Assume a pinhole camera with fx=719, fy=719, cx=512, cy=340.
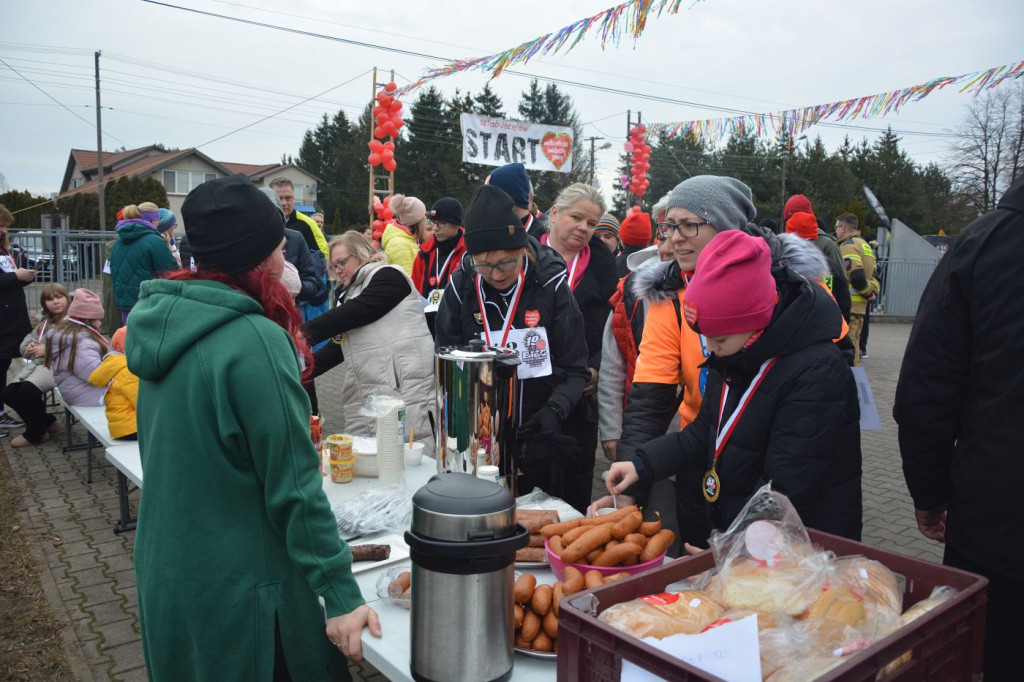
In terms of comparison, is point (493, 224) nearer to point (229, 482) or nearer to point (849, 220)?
point (229, 482)

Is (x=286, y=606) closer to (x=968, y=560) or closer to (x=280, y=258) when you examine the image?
(x=280, y=258)

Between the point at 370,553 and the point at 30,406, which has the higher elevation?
the point at 370,553

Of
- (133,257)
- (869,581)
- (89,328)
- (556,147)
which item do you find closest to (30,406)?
(89,328)

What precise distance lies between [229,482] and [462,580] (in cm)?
57

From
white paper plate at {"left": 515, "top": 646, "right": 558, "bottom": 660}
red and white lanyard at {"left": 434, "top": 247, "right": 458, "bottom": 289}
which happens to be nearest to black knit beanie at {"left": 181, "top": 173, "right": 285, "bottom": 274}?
white paper plate at {"left": 515, "top": 646, "right": 558, "bottom": 660}

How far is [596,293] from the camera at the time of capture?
4090mm

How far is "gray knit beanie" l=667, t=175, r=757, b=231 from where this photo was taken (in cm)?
248

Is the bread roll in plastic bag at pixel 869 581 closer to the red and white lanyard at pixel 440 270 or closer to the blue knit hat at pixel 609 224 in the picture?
the red and white lanyard at pixel 440 270

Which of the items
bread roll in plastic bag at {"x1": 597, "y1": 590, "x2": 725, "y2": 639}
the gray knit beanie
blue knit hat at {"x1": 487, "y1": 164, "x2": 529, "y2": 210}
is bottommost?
bread roll in plastic bag at {"x1": 597, "y1": 590, "x2": 725, "y2": 639}

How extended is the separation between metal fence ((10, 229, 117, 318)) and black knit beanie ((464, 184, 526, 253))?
11365mm

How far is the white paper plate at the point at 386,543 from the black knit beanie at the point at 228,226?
88 cm

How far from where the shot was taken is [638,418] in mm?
2711

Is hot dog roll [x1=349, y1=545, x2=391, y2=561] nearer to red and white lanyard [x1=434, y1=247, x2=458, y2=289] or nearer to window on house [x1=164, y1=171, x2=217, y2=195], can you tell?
red and white lanyard [x1=434, y1=247, x2=458, y2=289]

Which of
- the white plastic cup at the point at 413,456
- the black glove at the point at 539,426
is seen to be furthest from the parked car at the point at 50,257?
the black glove at the point at 539,426
